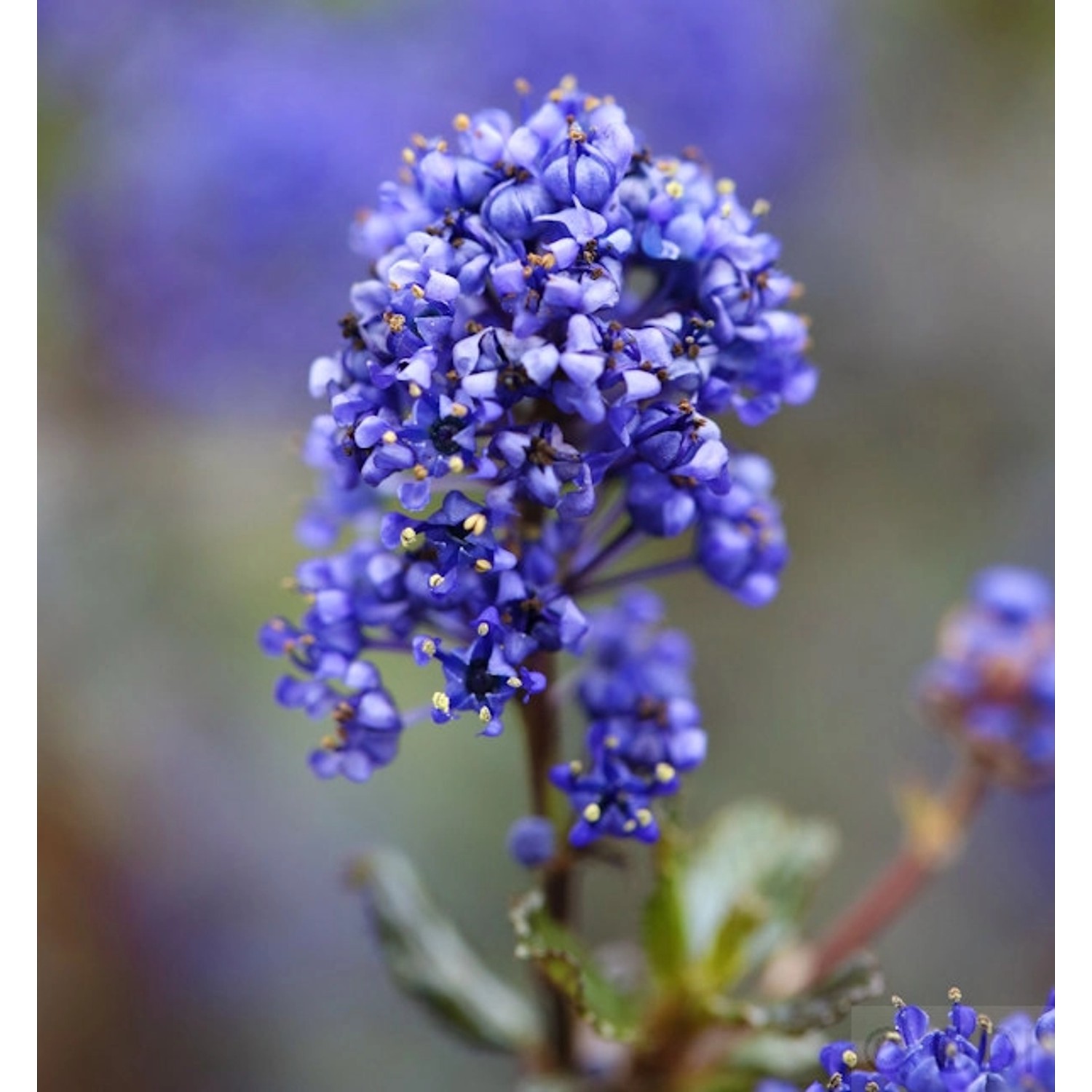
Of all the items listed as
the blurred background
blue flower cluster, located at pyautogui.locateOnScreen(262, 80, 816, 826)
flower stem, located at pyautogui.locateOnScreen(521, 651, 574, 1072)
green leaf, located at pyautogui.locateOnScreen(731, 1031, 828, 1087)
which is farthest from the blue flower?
the blurred background

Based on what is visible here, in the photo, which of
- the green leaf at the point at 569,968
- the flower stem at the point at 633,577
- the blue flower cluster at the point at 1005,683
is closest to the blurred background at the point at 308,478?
the blue flower cluster at the point at 1005,683

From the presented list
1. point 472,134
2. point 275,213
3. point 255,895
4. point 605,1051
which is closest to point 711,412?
point 472,134

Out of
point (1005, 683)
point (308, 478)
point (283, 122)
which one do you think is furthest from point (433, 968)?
point (283, 122)

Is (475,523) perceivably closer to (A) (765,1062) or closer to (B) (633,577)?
(B) (633,577)

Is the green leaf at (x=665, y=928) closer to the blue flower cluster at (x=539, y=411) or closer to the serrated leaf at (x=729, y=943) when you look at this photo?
the serrated leaf at (x=729, y=943)

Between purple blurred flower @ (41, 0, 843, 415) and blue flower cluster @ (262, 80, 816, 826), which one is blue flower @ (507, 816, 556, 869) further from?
purple blurred flower @ (41, 0, 843, 415)
